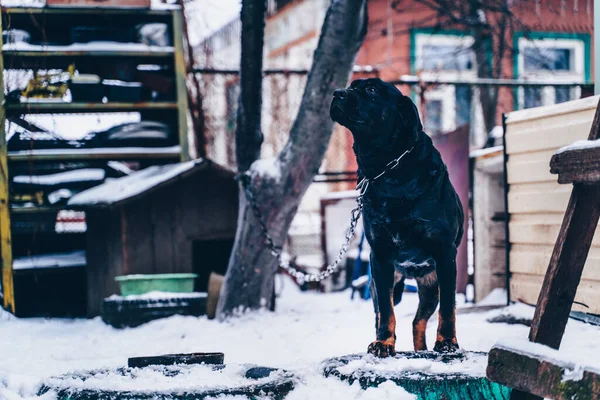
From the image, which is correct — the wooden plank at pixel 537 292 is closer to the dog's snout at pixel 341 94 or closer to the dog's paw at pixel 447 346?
the dog's paw at pixel 447 346

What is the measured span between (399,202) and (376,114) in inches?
16.8

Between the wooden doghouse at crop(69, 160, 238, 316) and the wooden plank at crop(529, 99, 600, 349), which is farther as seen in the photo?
the wooden doghouse at crop(69, 160, 238, 316)

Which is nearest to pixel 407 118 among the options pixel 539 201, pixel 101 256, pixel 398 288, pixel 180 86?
pixel 398 288

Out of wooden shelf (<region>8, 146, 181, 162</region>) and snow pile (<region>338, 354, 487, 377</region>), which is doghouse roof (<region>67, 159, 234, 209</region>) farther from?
snow pile (<region>338, 354, 487, 377</region>)

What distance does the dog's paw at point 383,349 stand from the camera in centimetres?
353

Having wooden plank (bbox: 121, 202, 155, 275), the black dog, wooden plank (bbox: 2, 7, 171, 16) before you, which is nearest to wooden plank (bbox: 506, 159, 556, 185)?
the black dog

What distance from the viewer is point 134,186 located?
702 centimetres

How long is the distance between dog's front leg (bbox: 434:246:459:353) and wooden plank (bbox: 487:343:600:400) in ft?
2.26

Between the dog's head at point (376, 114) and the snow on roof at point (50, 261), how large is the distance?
4801mm

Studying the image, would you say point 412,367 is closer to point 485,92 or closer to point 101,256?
point 101,256

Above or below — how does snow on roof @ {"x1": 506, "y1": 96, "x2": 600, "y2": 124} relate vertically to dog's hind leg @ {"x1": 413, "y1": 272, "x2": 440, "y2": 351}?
above

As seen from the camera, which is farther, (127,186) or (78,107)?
(78,107)

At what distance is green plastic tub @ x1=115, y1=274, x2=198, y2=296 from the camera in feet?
21.7

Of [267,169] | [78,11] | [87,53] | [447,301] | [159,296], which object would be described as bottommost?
[159,296]
